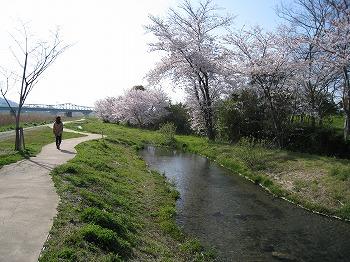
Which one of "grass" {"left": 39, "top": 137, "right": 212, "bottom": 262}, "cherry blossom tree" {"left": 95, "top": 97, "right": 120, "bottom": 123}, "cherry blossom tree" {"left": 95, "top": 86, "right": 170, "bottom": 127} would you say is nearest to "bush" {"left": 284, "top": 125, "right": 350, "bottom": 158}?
"grass" {"left": 39, "top": 137, "right": 212, "bottom": 262}

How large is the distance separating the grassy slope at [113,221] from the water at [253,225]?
87cm

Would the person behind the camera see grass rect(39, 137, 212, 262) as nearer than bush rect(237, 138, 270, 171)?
Yes

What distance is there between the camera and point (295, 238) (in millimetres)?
11797

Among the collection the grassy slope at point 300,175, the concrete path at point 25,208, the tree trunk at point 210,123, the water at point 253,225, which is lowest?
the water at point 253,225

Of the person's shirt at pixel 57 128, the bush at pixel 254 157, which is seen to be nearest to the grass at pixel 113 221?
the person's shirt at pixel 57 128

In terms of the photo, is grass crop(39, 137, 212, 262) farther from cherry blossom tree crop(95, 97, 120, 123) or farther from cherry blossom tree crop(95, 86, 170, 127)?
cherry blossom tree crop(95, 97, 120, 123)

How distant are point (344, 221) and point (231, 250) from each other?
5.45 metres

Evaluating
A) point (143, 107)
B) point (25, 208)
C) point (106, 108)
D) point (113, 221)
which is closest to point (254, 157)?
point (113, 221)

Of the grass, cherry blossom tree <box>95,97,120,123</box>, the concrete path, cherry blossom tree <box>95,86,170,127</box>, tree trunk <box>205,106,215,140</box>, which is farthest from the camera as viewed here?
cherry blossom tree <box>95,97,120,123</box>

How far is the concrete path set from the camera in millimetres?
7512

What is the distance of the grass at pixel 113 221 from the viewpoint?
8164mm

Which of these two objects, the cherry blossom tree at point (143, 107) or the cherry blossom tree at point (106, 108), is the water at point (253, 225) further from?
the cherry blossom tree at point (106, 108)

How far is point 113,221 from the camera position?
997 centimetres

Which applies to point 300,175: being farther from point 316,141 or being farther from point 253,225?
point 316,141
